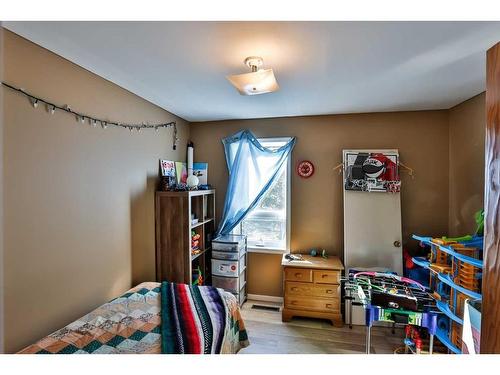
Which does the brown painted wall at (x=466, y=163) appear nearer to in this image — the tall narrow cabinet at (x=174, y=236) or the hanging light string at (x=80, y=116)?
the tall narrow cabinet at (x=174, y=236)

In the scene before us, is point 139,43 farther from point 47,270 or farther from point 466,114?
point 466,114

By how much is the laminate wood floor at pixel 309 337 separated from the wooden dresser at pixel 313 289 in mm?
109

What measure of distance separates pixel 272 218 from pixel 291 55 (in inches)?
81.4

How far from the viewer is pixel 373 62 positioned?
5.27ft

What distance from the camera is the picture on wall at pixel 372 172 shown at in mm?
2668

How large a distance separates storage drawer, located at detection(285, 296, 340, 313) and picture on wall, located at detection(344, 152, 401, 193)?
131 centimetres

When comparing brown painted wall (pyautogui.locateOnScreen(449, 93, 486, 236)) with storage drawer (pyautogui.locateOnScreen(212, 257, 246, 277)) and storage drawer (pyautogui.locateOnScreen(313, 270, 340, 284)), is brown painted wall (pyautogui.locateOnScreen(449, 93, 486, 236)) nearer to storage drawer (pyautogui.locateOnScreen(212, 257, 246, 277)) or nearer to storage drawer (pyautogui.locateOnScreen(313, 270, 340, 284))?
storage drawer (pyautogui.locateOnScreen(313, 270, 340, 284))

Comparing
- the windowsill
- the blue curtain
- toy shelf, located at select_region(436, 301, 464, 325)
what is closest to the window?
the windowsill

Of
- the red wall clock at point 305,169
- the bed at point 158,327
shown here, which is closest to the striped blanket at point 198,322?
the bed at point 158,327

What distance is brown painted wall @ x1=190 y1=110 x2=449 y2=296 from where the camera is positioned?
8.82 ft

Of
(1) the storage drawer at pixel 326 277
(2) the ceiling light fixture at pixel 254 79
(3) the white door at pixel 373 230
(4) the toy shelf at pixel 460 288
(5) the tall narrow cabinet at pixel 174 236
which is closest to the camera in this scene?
(2) the ceiling light fixture at pixel 254 79
